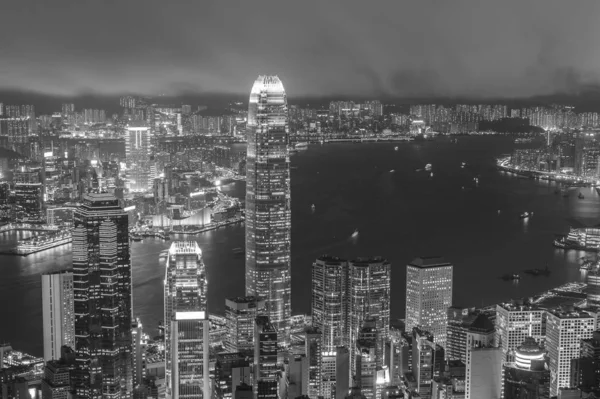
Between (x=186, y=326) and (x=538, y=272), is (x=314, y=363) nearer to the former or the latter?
(x=186, y=326)

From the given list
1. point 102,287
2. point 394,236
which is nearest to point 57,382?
point 102,287

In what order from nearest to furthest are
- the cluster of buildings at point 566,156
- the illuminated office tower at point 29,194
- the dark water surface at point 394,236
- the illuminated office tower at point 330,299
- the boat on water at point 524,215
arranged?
the illuminated office tower at point 330,299, the dark water surface at point 394,236, the boat on water at point 524,215, the illuminated office tower at point 29,194, the cluster of buildings at point 566,156

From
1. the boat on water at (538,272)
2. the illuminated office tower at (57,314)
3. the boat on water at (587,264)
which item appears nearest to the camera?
the illuminated office tower at (57,314)

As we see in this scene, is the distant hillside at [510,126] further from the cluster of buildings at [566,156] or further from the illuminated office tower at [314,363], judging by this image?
the illuminated office tower at [314,363]

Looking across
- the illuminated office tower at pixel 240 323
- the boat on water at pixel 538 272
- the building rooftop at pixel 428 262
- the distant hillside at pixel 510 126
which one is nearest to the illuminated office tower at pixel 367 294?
the building rooftop at pixel 428 262

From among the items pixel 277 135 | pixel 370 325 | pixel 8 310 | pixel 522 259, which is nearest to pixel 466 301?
pixel 370 325

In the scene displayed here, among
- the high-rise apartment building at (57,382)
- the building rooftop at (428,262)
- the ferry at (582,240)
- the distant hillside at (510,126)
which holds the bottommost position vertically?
the high-rise apartment building at (57,382)

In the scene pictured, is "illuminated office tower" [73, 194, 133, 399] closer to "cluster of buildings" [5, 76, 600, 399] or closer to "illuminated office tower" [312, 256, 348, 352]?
"cluster of buildings" [5, 76, 600, 399]
